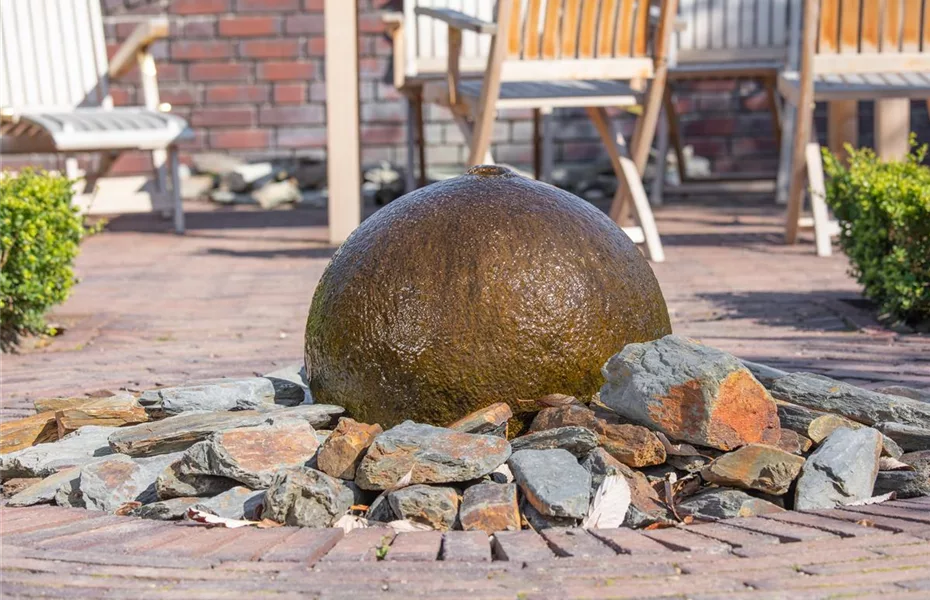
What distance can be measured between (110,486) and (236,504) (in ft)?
0.97

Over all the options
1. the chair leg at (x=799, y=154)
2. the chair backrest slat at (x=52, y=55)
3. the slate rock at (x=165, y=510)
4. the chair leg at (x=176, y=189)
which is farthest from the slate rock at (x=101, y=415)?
the chair backrest slat at (x=52, y=55)

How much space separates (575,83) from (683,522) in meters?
4.28

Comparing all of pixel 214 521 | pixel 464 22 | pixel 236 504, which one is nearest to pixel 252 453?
pixel 236 504

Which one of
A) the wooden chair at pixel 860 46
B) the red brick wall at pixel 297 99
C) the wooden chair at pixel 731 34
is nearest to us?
the wooden chair at pixel 860 46

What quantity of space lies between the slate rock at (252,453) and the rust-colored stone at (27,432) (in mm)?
667

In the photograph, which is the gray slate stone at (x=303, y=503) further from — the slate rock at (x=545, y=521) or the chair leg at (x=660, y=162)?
the chair leg at (x=660, y=162)

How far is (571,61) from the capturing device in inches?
223

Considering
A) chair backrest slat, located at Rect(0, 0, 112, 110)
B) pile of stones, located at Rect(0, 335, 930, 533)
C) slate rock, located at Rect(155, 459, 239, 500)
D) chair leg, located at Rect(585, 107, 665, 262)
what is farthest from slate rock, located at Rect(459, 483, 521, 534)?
chair backrest slat, located at Rect(0, 0, 112, 110)

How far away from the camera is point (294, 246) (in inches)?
274

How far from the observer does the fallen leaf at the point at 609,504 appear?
2.27 meters

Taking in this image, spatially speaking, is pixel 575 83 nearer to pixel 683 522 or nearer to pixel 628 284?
pixel 628 284

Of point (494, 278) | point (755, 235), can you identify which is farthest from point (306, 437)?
point (755, 235)

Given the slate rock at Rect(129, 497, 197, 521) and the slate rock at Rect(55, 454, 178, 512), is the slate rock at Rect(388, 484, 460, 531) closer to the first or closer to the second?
the slate rock at Rect(129, 497, 197, 521)

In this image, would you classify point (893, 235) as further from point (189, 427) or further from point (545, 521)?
point (189, 427)
